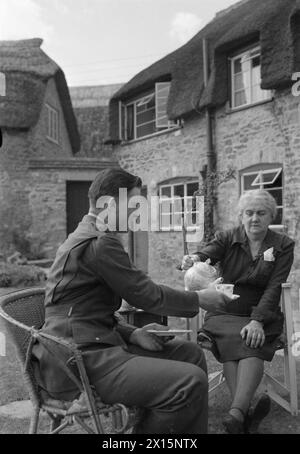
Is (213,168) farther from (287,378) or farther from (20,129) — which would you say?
(287,378)

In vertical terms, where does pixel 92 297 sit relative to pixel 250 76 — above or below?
below

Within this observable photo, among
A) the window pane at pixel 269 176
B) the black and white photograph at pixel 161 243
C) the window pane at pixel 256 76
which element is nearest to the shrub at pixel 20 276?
the black and white photograph at pixel 161 243

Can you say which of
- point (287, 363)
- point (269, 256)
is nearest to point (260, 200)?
point (269, 256)

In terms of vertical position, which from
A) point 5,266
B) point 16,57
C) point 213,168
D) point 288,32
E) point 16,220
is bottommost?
point 5,266

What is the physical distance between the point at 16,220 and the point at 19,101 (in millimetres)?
3512

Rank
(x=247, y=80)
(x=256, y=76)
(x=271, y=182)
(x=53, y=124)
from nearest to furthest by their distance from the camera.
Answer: (x=271, y=182), (x=256, y=76), (x=247, y=80), (x=53, y=124)

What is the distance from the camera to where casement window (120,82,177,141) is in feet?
46.1

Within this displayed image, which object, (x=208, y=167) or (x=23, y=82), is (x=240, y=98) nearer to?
(x=208, y=167)

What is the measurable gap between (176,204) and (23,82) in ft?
20.5

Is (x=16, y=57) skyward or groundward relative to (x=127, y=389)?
skyward

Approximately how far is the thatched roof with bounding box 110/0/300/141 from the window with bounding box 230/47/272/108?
185mm

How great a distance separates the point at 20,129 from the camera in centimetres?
1573

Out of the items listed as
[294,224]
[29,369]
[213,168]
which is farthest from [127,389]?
[213,168]

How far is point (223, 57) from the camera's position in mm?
11664
